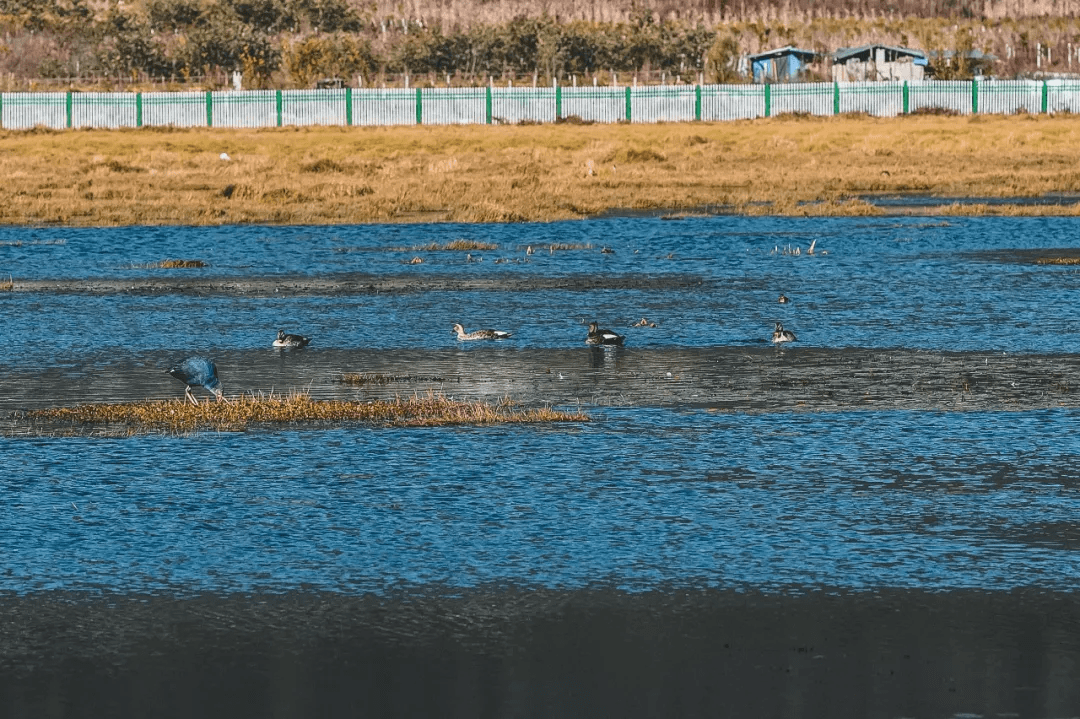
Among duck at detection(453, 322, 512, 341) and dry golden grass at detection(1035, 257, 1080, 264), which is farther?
dry golden grass at detection(1035, 257, 1080, 264)

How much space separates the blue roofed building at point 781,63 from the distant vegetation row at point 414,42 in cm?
162

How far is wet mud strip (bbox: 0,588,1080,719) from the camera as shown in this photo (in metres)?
6.82

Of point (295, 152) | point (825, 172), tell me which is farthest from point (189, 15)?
point (825, 172)

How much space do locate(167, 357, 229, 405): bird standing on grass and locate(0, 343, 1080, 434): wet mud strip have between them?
604 millimetres

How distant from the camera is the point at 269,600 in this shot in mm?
8375

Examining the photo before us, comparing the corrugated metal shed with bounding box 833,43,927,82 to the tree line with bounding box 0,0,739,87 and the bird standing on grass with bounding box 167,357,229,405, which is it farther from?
the bird standing on grass with bounding box 167,357,229,405

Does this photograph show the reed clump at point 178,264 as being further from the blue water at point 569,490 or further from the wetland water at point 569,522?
the blue water at point 569,490

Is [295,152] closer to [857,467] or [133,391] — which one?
[133,391]

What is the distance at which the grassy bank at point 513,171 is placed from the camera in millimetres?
38031

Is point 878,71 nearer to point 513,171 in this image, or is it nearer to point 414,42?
point 414,42

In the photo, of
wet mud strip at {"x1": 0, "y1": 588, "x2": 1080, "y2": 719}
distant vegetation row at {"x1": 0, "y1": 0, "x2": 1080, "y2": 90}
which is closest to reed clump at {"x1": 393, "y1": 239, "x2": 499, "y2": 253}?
wet mud strip at {"x1": 0, "y1": 588, "x2": 1080, "y2": 719}

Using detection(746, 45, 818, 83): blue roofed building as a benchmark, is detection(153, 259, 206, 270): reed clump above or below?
below

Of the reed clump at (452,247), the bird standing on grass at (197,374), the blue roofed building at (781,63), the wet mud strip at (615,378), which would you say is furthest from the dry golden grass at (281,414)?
the blue roofed building at (781,63)

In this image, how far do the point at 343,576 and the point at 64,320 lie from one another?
12.6 metres
